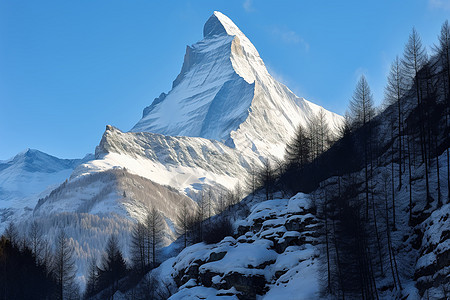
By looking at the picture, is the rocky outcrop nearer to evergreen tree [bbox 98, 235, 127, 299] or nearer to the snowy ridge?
the snowy ridge

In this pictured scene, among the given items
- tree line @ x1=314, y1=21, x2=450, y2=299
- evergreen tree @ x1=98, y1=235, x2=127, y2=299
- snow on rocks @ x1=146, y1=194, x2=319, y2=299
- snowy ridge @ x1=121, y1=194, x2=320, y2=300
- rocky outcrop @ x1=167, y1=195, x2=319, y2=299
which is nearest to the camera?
tree line @ x1=314, y1=21, x2=450, y2=299

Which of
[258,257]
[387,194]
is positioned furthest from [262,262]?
[387,194]

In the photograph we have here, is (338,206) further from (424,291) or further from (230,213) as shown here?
(230,213)

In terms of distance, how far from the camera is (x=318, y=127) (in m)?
92.2

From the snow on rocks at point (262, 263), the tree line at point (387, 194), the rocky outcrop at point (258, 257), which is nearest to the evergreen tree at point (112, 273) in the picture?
the snow on rocks at point (262, 263)

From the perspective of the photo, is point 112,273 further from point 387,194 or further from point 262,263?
point 387,194

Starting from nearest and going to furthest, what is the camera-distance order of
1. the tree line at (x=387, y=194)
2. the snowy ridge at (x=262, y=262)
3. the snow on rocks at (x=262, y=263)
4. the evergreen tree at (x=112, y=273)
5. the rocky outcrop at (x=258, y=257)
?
the tree line at (x=387, y=194), the snowy ridge at (x=262, y=262), the snow on rocks at (x=262, y=263), the rocky outcrop at (x=258, y=257), the evergreen tree at (x=112, y=273)

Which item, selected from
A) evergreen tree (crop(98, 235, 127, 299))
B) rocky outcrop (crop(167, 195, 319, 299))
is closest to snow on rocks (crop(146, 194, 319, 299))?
rocky outcrop (crop(167, 195, 319, 299))

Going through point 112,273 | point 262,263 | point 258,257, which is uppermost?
point 258,257

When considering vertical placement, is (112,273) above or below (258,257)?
below

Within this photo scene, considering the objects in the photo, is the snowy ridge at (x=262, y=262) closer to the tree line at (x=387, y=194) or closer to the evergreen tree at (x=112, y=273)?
the tree line at (x=387, y=194)

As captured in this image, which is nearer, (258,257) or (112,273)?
(258,257)

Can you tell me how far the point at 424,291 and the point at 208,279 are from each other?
1094 inches

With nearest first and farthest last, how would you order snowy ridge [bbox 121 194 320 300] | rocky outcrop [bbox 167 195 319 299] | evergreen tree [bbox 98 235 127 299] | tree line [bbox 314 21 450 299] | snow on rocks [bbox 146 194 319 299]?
tree line [bbox 314 21 450 299], snowy ridge [bbox 121 194 320 300], snow on rocks [bbox 146 194 319 299], rocky outcrop [bbox 167 195 319 299], evergreen tree [bbox 98 235 127 299]
